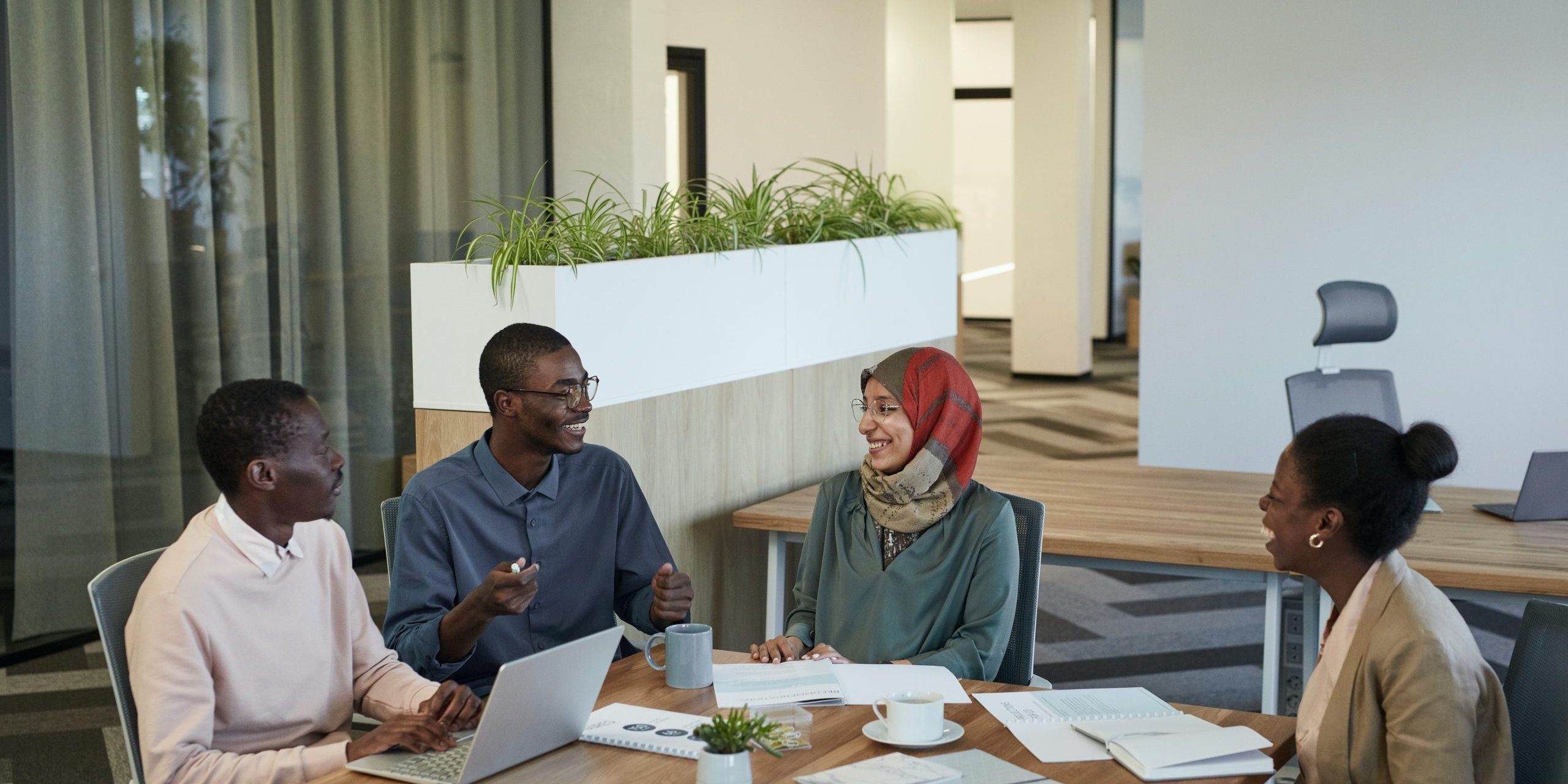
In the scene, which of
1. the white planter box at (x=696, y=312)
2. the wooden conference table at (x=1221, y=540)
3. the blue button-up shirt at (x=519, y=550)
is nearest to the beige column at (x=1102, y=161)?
the white planter box at (x=696, y=312)

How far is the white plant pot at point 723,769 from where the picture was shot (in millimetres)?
1574

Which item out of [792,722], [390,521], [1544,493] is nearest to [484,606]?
[792,722]

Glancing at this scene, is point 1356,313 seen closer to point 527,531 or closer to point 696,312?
point 696,312

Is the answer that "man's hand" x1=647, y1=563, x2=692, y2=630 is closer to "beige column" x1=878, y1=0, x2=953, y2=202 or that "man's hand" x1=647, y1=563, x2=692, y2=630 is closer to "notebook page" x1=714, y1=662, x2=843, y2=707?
"notebook page" x1=714, y1=662, x2=843, y2=707

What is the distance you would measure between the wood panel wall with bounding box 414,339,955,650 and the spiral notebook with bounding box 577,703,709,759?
1217mm

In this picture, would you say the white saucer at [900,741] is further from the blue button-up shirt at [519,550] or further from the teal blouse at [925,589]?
the blue button-up shirt at [519,550]

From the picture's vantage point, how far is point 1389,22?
19.7 ft

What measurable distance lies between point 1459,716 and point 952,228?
336 centimetres

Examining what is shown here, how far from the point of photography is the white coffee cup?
183cm

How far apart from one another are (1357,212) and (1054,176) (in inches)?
193

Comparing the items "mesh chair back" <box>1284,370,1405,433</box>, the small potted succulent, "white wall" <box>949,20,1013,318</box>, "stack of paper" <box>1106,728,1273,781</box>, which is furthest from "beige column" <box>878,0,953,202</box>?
the small potted succulent

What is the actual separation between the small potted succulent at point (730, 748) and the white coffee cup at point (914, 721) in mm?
291

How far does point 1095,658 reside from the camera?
4.70m

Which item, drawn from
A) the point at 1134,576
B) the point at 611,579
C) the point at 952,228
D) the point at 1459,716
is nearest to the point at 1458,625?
the point at 1459,716
